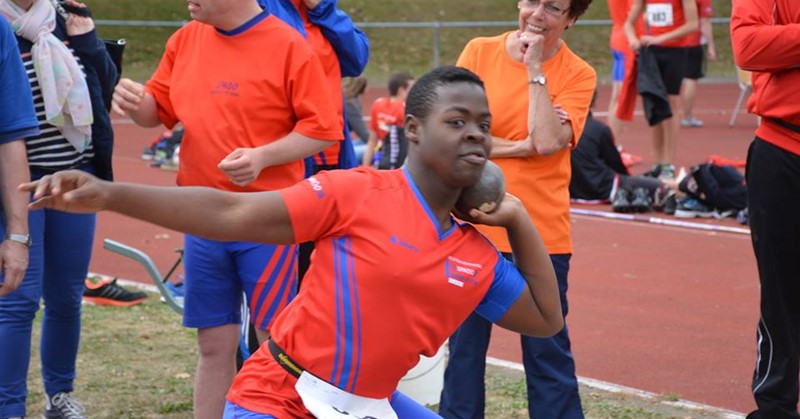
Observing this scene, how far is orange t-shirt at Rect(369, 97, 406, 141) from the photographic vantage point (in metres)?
12.9

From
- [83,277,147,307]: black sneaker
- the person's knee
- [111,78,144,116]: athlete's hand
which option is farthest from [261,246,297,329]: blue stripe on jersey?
[83,277,147,307]: black sneaker

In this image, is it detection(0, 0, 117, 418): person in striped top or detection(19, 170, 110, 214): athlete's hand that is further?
detection(0, 0, 117, 418): person in striped top

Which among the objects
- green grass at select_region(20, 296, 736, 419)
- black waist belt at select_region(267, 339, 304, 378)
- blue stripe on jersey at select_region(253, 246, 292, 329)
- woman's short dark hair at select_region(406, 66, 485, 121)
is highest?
woman's short dark hair at select_region(406, 66, 485, 121)

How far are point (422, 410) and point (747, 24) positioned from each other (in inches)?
90.7

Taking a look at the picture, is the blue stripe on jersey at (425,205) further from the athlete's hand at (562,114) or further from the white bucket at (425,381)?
the white bucket at (425,381)

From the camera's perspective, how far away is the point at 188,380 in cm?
642

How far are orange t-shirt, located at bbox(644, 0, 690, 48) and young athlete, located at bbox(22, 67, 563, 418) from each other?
32.1 feet

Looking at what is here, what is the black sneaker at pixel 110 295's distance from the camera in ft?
26.4

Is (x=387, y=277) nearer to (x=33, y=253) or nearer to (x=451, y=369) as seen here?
(x=451, y=369)

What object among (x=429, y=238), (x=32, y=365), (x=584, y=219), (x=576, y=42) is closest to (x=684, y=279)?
(x=584, y=219)

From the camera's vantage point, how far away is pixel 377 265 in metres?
3.34

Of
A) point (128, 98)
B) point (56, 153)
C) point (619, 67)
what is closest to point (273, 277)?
point (128, 98)

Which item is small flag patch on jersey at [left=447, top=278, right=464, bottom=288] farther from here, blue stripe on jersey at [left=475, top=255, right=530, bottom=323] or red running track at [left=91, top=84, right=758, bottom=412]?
red running track at [left=91, top=84, right=758, bottom=412]

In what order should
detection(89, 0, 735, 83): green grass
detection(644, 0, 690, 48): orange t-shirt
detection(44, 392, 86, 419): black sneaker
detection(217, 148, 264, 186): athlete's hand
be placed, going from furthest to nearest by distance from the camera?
detection(89, 0, 735, 83): green grass, detection(644, 0, 690, 48): orange t-shirt, detection(44, 392, 86, 419): black sneaker, detection(217, 148, 264, 186): athlete's hand
